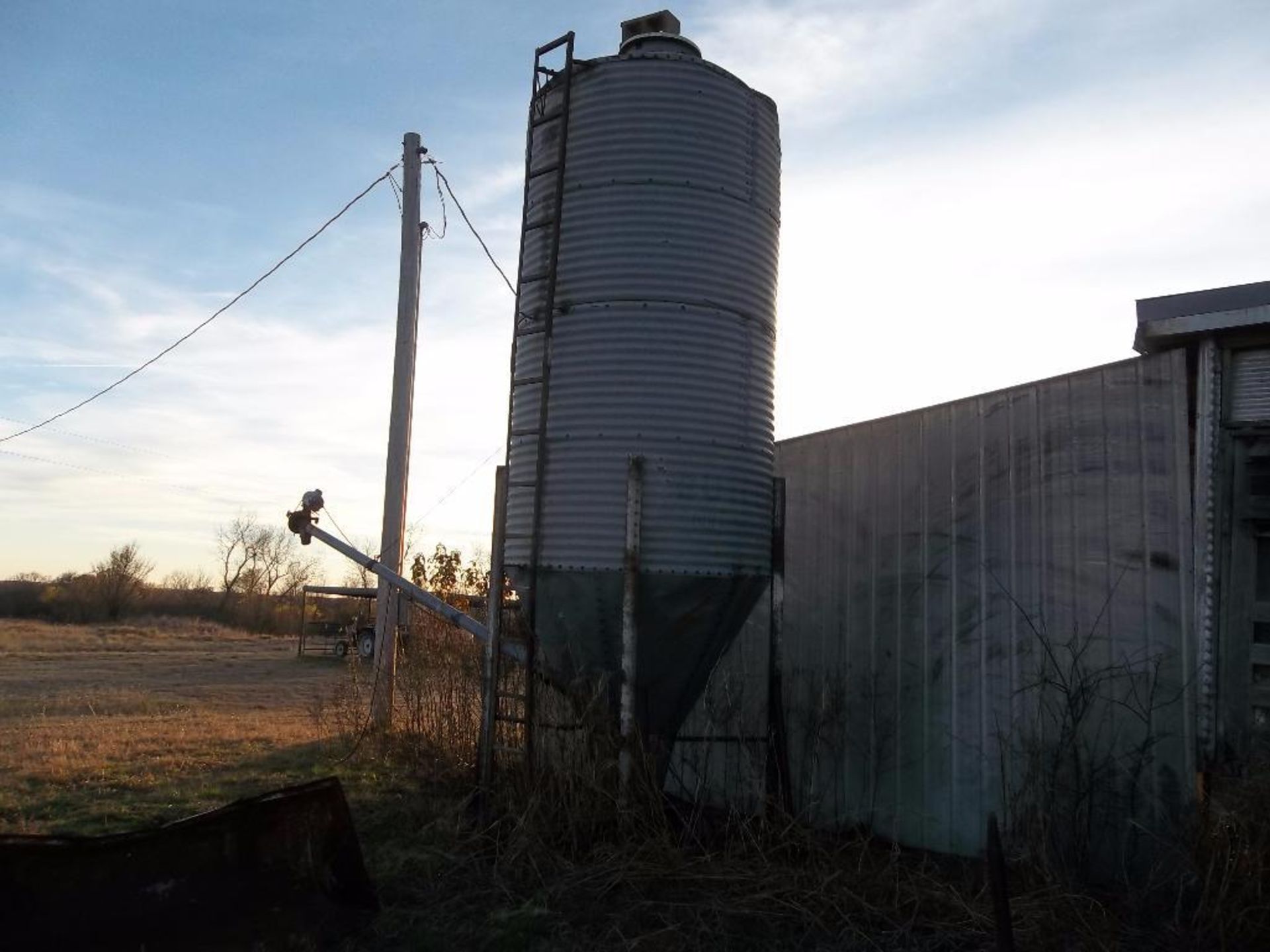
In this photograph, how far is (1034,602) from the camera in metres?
6.14

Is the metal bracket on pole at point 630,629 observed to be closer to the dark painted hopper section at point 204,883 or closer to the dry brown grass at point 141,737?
the dark painted hopper section at point 204,883

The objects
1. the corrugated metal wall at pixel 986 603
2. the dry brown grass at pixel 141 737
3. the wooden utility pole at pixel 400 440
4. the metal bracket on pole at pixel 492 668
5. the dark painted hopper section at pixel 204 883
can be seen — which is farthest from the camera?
the wooden utility pole at pixel 400 440

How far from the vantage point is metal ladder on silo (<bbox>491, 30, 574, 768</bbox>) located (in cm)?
599

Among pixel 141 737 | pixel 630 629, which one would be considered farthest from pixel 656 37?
pixel 141 737

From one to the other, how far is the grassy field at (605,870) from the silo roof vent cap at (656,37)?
4.68 metres

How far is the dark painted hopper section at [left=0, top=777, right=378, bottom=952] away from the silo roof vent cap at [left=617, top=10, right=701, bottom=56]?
493 cm

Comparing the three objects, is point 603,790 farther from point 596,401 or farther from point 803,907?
point 596,401

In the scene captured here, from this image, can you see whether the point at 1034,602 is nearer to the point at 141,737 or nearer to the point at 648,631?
the point at 648,631

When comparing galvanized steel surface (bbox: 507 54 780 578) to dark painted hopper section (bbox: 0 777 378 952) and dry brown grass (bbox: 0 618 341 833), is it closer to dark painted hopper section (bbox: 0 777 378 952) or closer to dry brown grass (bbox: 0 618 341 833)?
dark painted hopper section (bbox: 0 777 378 952)

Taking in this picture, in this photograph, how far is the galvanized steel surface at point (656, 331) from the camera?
580cm

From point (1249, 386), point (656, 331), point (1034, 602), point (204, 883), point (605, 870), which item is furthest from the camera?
point (1034, 602)

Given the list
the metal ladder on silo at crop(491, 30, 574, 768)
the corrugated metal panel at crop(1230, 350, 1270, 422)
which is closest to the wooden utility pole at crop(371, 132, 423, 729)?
Answer: the metal ladder on silo at crop(491, 30, 574, 768)

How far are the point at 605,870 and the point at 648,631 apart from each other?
1.34 metres

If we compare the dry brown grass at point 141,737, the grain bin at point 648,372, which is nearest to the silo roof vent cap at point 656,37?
the grain bin at point 648,372
